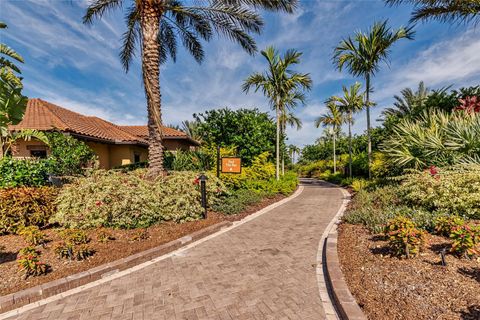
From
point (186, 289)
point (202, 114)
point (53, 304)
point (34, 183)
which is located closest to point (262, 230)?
point (186, 289)

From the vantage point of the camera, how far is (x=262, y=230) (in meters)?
6.78

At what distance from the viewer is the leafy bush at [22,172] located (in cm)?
764

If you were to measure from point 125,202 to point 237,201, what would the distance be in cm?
421

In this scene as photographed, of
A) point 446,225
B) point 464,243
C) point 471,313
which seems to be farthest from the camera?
point 446,225

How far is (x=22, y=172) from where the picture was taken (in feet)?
25.9

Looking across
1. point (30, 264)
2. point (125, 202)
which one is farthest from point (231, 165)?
point (30, 264)

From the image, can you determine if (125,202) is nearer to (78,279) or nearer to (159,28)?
(78,279)

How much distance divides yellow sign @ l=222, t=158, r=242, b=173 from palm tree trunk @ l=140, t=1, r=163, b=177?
2415mm

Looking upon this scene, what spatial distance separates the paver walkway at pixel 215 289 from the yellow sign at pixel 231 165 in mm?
3981

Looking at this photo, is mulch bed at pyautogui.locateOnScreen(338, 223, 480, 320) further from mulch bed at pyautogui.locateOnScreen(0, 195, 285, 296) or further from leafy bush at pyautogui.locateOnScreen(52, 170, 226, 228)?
leafy bush at pyautogui.locateOnScreen(52, 170, 226, 228)

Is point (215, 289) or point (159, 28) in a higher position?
point (159, 28)

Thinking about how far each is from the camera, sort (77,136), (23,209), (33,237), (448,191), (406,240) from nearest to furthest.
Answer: (406,240) < (33,237) < (23,209) < (448,191) < (77,136)

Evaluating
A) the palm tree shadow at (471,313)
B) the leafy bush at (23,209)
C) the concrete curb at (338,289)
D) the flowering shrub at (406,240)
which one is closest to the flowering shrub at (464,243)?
the flowering shrub at (406,240)

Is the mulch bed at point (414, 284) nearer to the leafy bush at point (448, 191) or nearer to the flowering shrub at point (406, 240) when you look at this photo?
the flowering shrub at point (406, 240)
